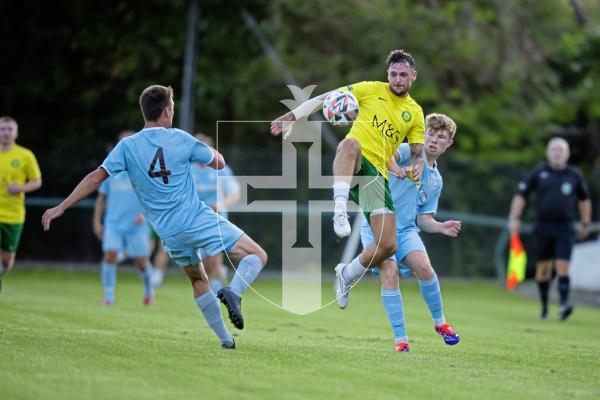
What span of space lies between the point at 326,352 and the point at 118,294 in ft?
29.4

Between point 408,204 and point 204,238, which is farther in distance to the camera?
point 408,204

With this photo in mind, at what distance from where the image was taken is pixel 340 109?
8969mm

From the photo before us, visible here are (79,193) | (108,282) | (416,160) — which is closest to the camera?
(79,193)

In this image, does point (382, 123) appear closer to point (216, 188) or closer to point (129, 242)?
point (129, 242)

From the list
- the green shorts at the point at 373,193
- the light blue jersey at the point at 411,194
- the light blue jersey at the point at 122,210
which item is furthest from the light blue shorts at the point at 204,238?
the light blue jersey at the point at 122,210

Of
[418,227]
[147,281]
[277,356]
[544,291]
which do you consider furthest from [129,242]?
[277,356]

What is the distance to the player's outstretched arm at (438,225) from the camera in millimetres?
9250

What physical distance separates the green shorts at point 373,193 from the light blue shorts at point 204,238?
129 cm

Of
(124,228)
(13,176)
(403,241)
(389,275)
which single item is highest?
(13,176)

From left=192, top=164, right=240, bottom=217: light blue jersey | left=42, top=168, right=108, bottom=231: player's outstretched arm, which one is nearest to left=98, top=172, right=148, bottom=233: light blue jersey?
left=192, top=164, right=240, bottom=217: light blue jersey

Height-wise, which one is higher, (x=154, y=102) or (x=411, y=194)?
(x=154, y=102)

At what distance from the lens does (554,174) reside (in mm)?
16141

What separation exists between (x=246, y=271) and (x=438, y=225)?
6.88 feet

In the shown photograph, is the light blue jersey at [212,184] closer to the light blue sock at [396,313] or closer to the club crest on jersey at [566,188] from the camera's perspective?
the club crest on jersey at [566,188]
